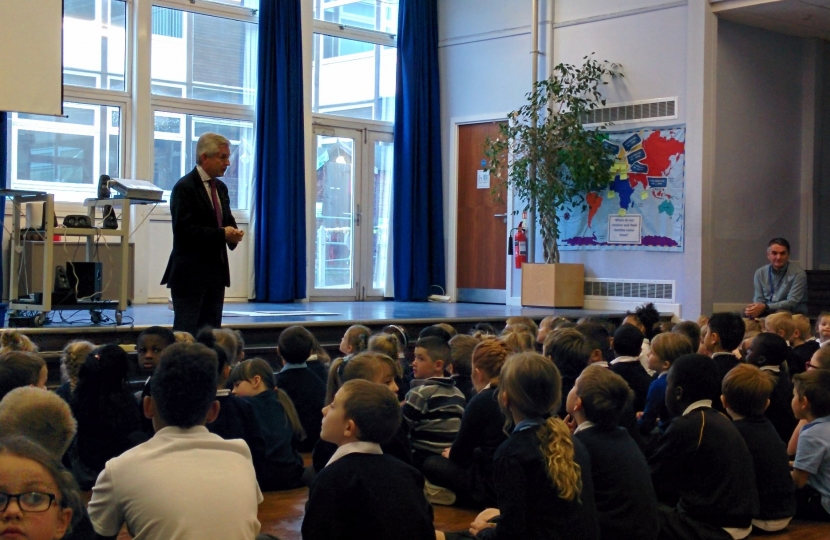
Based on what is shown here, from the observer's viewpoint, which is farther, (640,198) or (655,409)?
(640,198)

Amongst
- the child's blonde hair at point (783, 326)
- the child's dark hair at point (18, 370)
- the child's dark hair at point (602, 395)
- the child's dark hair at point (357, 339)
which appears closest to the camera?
the child's dark hair at point (602, 395)

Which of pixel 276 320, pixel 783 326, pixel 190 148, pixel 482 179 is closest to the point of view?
pixel 783 326

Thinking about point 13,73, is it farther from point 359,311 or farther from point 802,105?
point 802,105

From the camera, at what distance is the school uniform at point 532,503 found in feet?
7.73

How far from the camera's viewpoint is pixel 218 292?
4535mm

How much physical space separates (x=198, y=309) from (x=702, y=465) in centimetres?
249

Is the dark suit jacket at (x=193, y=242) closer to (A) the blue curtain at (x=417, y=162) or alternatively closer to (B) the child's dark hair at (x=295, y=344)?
(B) the child's dark hair at (x=295, y=344)

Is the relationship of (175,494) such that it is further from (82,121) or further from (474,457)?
A: (82,121)

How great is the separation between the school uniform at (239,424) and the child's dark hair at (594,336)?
130cm

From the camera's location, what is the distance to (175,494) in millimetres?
1845

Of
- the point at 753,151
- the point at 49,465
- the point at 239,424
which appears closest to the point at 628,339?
the point at 239,424

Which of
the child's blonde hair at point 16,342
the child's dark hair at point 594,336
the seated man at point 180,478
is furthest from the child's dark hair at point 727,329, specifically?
the child's blonde hair at point 16,342

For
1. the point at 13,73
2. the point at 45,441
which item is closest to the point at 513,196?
the point at 13,73

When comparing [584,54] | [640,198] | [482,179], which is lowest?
[640,198]
